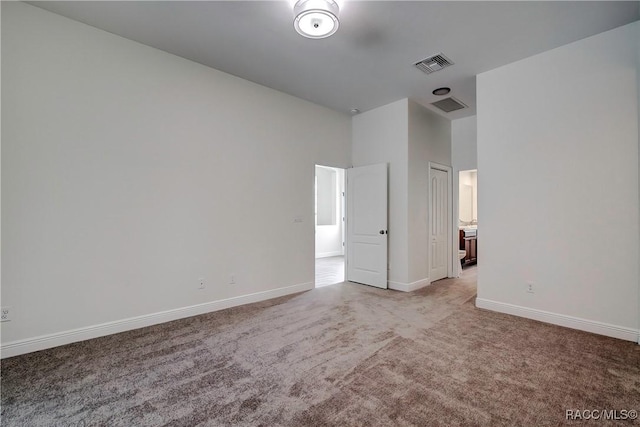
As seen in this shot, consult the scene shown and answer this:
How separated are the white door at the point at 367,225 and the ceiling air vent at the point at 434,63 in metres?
1.55

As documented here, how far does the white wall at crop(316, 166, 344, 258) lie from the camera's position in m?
8.49

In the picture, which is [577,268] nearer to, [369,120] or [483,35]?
[483,35]

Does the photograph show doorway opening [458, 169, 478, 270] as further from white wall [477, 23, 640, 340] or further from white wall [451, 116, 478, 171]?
white wall [477, 23, 640, 340]

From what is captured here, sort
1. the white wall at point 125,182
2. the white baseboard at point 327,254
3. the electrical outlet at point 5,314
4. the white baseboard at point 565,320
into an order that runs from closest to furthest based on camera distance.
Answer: the electrical outlet at point 5,314, the white wall at point 125,182, the white baseboard at point 565,320, the white baseboard at point 327,254

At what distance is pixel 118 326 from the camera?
298 centimetres

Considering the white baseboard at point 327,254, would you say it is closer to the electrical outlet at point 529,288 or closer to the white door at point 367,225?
the white door at point 367,225

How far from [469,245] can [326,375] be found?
5.65m

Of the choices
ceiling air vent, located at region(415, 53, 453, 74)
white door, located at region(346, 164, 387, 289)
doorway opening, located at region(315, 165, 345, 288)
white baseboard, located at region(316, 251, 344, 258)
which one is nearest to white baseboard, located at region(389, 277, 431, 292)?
white door, located at region(346, 164, 387, 289)

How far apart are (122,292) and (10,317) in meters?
0.79

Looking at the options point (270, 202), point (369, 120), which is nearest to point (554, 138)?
point (369, 120)

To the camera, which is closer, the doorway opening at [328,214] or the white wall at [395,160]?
the white wall at [395,160]

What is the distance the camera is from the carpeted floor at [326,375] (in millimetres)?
1785

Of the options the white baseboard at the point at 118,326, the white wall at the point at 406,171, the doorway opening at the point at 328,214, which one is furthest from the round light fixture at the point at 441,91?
the doorway opening at the point at 328,214

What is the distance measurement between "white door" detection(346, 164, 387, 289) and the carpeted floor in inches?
61.3
